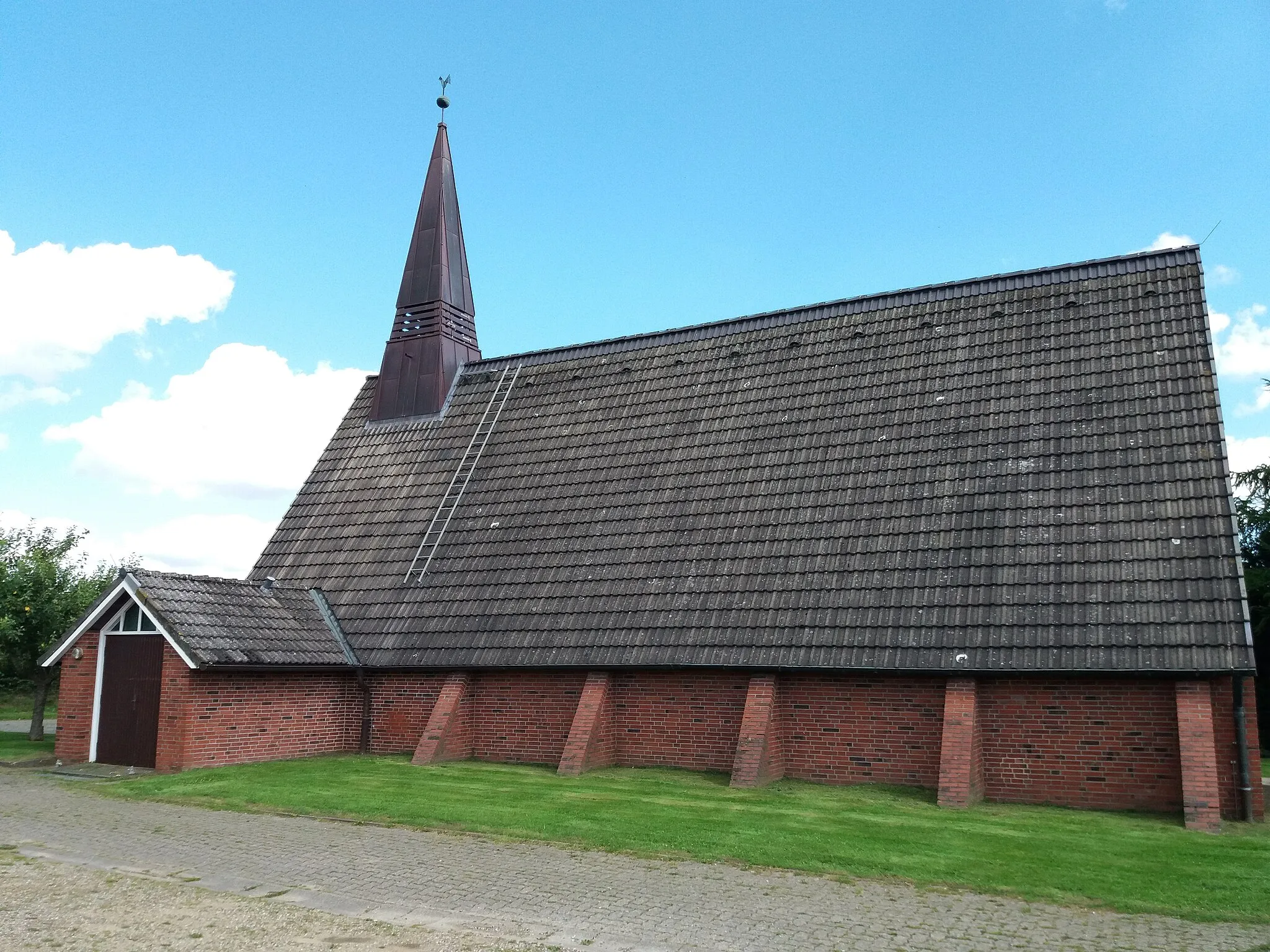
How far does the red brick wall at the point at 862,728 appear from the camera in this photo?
12.2 m

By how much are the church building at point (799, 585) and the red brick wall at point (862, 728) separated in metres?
0.04

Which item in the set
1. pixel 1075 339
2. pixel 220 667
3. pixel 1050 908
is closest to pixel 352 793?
pixel 220 667

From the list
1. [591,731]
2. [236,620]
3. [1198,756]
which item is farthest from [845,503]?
[236,620]

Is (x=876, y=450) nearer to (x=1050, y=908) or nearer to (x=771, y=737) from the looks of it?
(x=771, y=737)

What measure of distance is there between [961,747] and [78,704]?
13.4 m

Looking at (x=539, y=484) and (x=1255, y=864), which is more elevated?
(x=539, y=484)

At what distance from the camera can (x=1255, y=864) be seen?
861 centimetres

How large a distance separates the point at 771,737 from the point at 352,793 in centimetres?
540

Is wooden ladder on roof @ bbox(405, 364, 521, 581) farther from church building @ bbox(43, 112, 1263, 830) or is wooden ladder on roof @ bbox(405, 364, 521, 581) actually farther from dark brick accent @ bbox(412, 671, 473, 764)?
dark brick accent @ bbox(412, 671, 473, 764)

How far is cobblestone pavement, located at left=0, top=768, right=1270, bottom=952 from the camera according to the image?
6559 mm

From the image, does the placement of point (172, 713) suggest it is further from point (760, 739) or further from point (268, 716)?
point (760, 739)

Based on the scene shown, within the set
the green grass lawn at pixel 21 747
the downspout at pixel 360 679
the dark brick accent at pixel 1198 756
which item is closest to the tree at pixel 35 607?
the green grass lawn at pixel 21 747

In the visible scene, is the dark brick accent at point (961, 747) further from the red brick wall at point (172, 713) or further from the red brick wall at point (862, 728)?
the red brick wall at point (172, 713)

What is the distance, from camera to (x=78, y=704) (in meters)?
15.5
